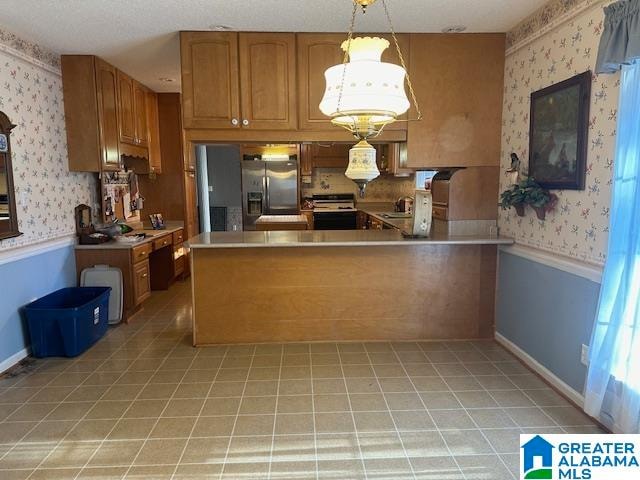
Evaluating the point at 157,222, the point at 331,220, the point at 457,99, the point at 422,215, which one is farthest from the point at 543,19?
the point at 157,222

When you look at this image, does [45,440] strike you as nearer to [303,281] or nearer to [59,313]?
[59,313]

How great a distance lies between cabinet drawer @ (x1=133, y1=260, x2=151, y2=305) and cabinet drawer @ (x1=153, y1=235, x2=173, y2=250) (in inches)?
12.5

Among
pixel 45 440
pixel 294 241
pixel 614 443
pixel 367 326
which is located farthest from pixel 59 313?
pixel 614 443

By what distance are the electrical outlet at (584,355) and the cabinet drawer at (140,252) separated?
146 inches

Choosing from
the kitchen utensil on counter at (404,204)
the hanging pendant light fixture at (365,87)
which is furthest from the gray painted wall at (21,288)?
the kitchen utensil on counter at (404,204)

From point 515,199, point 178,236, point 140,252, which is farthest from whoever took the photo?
point 178,236

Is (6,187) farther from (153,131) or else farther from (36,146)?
(153,131)

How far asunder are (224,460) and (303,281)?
1618mm

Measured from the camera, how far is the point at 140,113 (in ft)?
16.0

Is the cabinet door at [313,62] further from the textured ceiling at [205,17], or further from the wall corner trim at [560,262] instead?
the wall corner trim at [560,262]

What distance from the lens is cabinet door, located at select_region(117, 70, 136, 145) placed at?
4.34m

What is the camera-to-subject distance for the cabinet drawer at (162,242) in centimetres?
473

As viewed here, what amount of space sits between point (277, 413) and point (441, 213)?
88.8 inches

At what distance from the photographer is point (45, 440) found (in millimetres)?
2227
